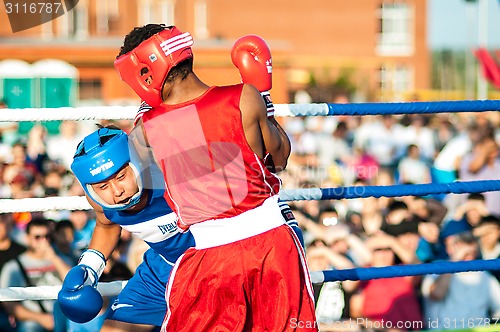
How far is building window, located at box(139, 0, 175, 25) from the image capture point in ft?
112

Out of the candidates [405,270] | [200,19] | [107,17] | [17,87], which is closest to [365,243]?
[405,270]

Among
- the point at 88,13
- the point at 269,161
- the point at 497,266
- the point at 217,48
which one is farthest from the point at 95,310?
the point at 88,13

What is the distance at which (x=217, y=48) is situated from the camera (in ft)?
66.0

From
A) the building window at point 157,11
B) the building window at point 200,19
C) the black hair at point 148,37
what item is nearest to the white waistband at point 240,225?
the black hair at point 148,37

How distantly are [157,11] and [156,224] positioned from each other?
31702 mm

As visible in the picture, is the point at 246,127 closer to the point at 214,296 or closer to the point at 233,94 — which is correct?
the point at 233,94

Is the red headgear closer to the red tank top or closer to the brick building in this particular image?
the red tank top

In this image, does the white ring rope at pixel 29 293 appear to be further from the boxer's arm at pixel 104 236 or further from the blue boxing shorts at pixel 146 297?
the boxer's arm at pixel 104 236

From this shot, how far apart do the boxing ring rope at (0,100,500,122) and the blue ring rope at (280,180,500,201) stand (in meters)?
0.33

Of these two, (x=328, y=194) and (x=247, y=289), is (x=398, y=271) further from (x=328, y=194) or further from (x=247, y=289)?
(x=247, y=289)

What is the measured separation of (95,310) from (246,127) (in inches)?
32.1

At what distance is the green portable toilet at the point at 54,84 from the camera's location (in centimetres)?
1540

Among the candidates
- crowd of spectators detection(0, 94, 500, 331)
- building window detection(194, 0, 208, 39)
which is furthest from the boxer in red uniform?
building window detection(194, 0, 208, 39)

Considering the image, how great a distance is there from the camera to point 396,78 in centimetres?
3709
